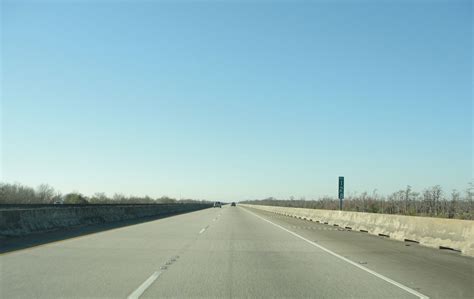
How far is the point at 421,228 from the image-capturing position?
68.9 feet

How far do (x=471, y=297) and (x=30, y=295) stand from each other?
308 inches

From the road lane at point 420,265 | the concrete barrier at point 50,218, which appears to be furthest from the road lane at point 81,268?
the road lane at point 420,265

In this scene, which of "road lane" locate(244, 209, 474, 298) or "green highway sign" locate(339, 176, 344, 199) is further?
"green highway sign" locate(339, 176, 344, 199)

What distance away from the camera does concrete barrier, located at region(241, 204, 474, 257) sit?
17239mm

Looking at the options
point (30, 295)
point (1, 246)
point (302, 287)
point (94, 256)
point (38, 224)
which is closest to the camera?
point (30, 295)

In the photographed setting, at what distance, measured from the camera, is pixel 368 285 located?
10523 mm

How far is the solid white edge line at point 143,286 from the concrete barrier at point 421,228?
10.4 metres

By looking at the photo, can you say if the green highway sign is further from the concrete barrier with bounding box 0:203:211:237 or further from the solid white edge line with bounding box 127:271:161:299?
the solid white edge line with bounding box 127:271:161:299

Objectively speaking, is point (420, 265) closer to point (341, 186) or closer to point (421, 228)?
point (421, 228)

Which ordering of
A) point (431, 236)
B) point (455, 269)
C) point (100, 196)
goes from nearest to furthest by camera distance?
1. point (455, 269)
2. point (431, 236)
3. point (100, 196)

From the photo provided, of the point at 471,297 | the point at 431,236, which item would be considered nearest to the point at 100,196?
the point at 431,236

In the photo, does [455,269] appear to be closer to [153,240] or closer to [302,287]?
[302,287]

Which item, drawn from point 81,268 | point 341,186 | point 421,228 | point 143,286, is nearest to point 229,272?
point 143,286

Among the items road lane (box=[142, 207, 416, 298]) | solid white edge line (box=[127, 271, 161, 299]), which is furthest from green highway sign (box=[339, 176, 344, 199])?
solid white edge line (box=[127, 271, 161, 299])
